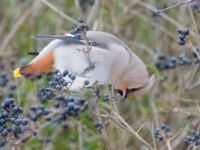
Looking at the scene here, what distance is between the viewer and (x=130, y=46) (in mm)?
5316

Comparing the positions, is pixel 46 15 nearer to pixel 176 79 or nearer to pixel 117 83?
pixel 176 79

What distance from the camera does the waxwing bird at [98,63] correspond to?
3.68m

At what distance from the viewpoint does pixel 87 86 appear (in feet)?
11.0

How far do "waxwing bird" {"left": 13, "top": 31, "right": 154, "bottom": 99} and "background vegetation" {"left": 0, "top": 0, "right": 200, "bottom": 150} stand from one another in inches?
19.6

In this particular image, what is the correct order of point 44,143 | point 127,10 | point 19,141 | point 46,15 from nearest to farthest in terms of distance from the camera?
point 19,141 → point 44,143 → point 127,10 → point 46,15

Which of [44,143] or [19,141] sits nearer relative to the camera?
[19,141]

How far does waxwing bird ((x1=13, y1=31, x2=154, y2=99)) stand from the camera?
145 inches

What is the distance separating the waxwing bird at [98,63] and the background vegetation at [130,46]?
1.63 ft

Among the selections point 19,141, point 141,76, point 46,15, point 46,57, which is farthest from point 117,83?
point 46,15

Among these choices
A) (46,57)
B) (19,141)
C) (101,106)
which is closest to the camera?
(101,106)

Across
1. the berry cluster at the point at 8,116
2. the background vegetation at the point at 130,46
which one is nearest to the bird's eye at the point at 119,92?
the background vegetation at the point at 130,46

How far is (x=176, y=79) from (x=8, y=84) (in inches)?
A: 61.9

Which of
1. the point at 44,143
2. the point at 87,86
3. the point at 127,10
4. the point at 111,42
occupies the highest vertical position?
the point at 127,10

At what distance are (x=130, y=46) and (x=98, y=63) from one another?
1.65 meters
